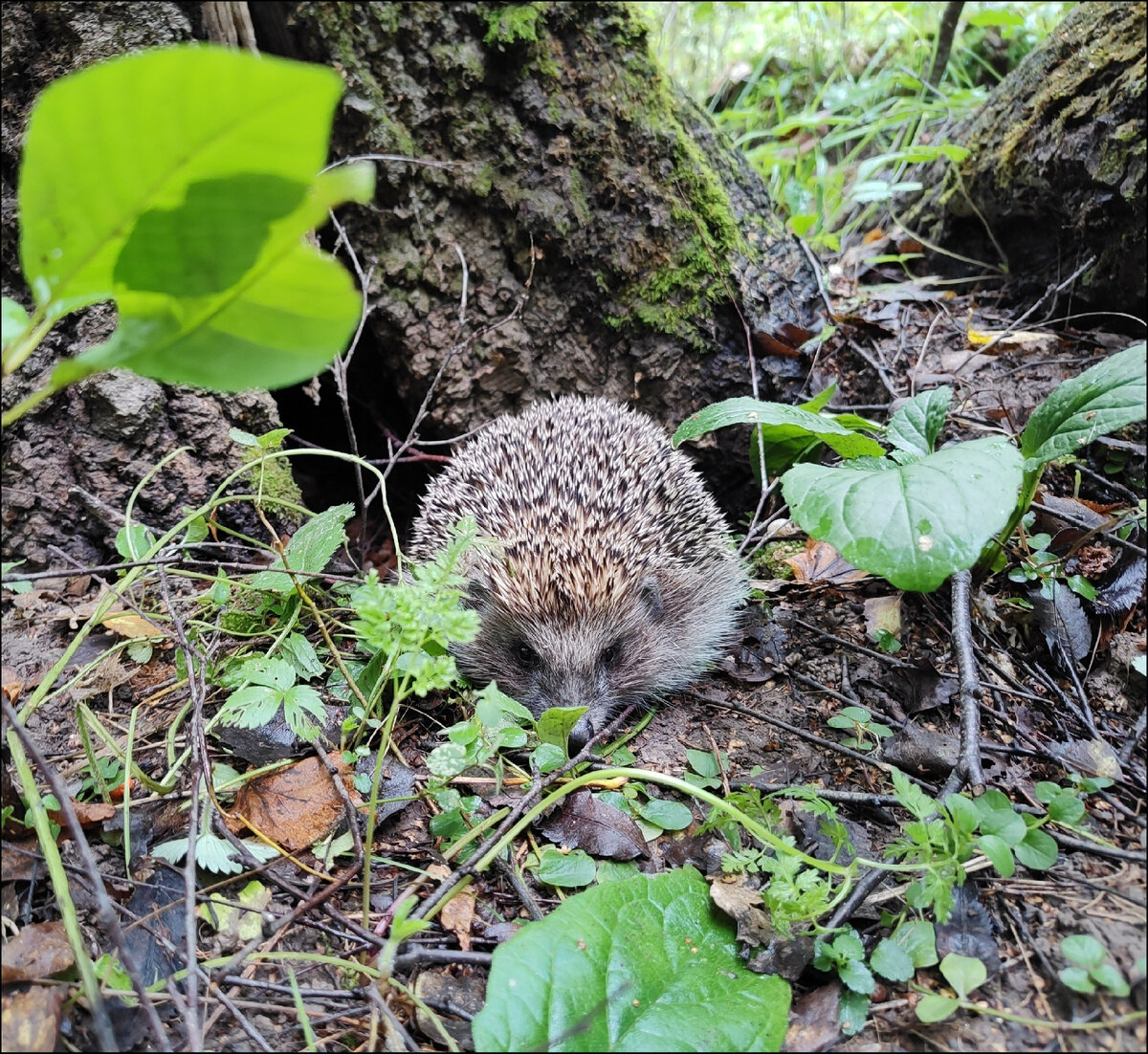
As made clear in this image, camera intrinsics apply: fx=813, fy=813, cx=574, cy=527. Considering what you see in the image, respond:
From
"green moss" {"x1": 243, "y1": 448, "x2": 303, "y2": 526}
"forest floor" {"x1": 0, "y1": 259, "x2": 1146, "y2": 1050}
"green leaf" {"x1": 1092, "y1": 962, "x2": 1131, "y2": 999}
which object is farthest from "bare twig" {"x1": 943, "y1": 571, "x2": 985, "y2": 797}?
"green moss" {"x1": 243, "y1": 448, "x2": 303, "y2": 526}

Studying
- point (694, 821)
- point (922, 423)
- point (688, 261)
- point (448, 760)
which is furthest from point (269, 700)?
point (688, 261)

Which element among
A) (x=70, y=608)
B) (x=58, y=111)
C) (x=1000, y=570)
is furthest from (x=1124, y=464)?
(x=70, y=608)

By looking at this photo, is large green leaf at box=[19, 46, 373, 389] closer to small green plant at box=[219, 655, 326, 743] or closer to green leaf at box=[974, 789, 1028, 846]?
small green plant at box=[219, 655, 326, 743]

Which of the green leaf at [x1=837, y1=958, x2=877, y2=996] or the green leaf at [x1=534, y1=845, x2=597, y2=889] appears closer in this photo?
the green leaf at [x1=837, y1=958, x2=877, y2=996]

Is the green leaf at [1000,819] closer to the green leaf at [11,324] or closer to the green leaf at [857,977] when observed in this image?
the green leaf at [857,977]

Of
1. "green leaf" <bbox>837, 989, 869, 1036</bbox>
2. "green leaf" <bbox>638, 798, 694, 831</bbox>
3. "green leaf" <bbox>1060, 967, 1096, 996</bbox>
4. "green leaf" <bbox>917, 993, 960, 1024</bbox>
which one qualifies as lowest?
"green leaf" <bbox>638, 798, 694, 831</bbox>

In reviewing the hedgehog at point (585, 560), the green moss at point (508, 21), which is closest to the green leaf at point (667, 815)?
the hedgehog at point (585, 560)

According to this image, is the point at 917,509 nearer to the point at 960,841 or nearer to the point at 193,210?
the point at 960,841

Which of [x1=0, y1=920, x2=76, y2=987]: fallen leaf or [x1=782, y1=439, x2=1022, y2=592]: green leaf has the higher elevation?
[x1=782, y1=439, x2=1022, y2=592]: green leaf
